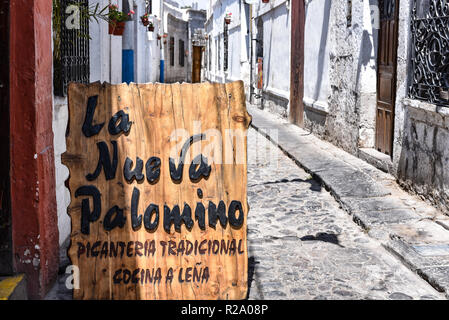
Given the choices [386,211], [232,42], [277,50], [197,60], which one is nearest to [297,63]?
[277,50]

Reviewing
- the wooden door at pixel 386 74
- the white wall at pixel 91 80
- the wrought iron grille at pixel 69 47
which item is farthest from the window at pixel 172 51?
the wrought iron grille at pixel 69 47

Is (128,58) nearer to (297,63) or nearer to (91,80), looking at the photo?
(297,63)

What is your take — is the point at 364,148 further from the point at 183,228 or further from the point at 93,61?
the point at 183,228

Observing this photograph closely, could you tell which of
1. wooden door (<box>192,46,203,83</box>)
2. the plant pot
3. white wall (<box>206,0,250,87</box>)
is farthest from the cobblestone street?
wooden door (<box>192,46,203,83</box>)

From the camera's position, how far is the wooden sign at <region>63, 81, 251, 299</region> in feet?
9.67

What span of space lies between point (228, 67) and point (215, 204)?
65.0 ft

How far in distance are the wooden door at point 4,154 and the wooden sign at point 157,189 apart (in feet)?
1.12

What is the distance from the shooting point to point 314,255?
13.3ft

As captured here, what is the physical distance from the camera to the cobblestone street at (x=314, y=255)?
3.41 metres

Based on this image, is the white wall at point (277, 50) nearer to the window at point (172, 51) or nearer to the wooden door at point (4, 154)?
the wooden door at point (4, 154)

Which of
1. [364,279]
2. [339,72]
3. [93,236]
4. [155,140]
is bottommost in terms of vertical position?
[364,279]

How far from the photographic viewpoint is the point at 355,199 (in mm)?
5414

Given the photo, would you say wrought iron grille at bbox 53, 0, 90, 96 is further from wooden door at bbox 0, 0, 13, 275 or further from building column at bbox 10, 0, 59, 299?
wooden door at bbox 0, 0, 13, 275

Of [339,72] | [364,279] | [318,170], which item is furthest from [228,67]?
[364,279]
